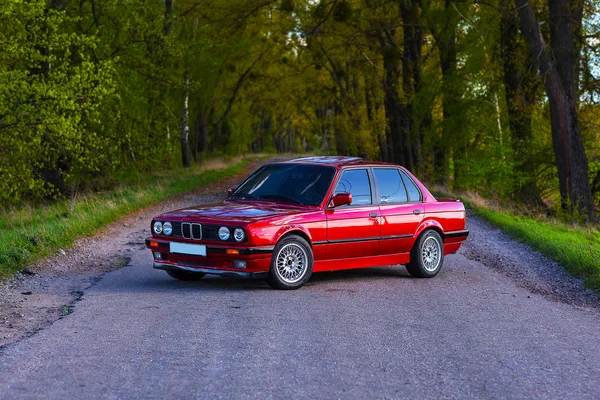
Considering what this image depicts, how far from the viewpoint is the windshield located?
10414 millimetres

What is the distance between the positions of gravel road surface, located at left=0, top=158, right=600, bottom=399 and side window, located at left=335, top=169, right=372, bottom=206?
104 centimetres

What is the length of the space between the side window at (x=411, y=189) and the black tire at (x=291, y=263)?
2252mm

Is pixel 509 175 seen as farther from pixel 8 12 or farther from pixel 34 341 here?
pixel 34 341

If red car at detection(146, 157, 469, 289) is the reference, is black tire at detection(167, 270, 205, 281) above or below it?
below

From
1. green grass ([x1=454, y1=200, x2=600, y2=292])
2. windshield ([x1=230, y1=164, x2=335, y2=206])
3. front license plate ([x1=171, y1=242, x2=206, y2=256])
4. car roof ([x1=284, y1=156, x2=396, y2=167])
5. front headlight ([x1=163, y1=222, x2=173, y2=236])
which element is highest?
car roof ([x1=284, y1=156, x2=396, y2=167])

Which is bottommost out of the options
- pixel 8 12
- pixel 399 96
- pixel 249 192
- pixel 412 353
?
pixel 412 353

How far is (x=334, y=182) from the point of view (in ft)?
34.6

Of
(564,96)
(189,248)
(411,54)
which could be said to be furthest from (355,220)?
(411,54)

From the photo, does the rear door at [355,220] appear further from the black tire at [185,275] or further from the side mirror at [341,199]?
the black tire at [185,275]

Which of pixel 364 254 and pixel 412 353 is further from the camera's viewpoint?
pixel 364 254

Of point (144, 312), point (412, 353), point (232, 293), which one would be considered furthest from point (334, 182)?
point (412, 353)

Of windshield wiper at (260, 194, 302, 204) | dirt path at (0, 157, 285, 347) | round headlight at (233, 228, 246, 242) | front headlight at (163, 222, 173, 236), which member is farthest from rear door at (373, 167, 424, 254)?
dirt path at (0, 157, 285, 347)

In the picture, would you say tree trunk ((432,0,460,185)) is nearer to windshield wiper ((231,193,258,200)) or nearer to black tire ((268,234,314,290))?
windshield wiper ((231,193,258,200))

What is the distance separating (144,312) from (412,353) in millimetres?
2877
